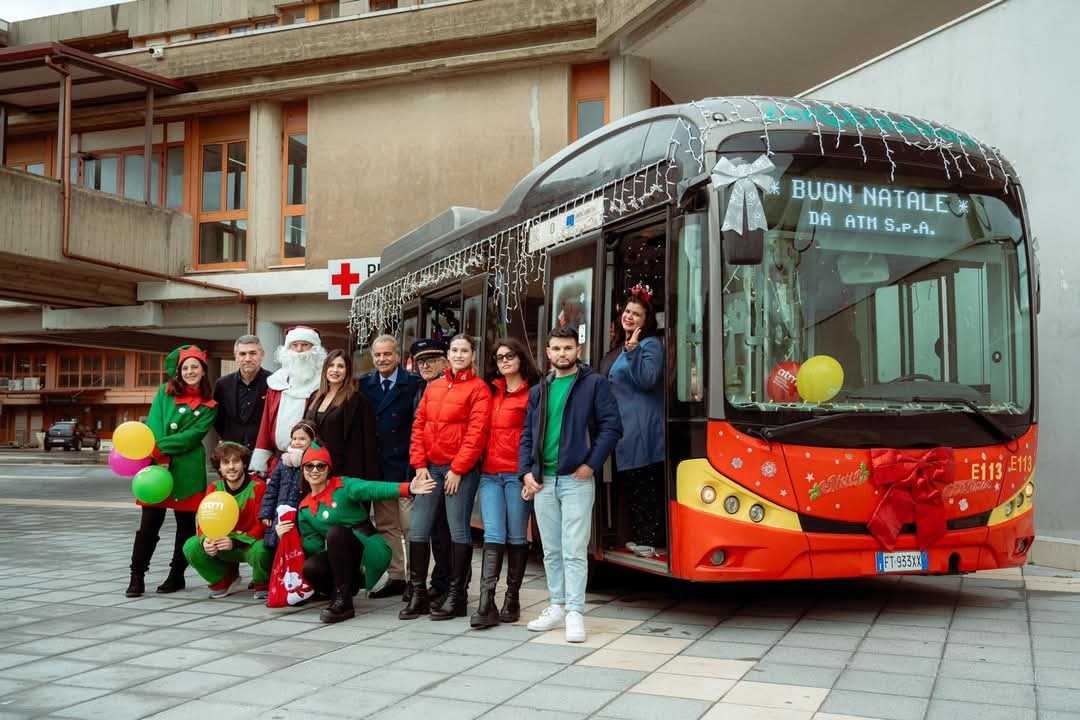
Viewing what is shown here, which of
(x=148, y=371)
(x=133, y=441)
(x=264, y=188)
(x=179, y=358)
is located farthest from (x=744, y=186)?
(x=148, y=371)

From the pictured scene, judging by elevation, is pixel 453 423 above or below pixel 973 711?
above

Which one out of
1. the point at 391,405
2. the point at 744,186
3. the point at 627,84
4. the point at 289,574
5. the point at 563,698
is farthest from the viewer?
the point at 627,84

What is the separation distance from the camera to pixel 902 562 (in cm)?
629

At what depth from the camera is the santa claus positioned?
7480mm

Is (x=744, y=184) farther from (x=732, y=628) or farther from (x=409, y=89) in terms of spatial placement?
(x=409, y=89)

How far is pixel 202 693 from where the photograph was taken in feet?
16.1

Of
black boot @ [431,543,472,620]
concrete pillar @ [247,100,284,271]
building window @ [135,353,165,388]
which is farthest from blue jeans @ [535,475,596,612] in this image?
building window @ [135,353,165,388]

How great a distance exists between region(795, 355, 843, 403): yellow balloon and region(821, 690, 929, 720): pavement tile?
1883 mm

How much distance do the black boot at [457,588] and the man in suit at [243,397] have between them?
214cm

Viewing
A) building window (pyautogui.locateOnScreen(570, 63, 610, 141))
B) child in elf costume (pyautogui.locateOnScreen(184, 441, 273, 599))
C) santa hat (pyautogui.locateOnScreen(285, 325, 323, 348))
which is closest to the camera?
child in elf costume (pyautogui.locateOnScreen(184, 441, 273, 599))

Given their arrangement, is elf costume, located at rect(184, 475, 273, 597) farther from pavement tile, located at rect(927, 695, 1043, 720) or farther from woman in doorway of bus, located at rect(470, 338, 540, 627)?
pavement tile, located at rect(927, 695, 1043, 720)

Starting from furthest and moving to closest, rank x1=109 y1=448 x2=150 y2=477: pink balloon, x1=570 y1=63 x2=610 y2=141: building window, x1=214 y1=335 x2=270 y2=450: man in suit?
x1=570 y1=63 x2=610 y2=141: building window
x1=214 y1=335 x2=270 y2=450: man in suit
x1=109 y1=448 x2=150 y2=477: pink balloon

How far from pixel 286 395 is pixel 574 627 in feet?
9.42

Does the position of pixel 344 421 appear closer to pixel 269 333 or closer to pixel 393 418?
pixel 393 418
